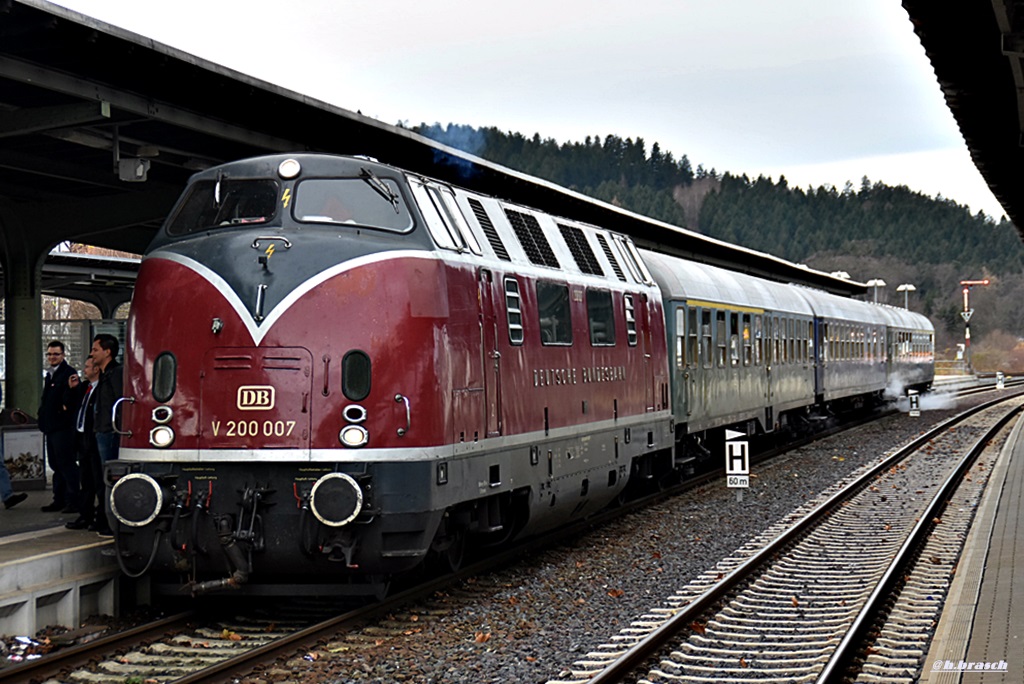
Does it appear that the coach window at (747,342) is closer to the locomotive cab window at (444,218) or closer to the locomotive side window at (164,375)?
the locomotive cab window at (444,218)

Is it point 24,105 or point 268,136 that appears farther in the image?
point 268,136

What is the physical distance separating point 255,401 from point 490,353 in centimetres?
234

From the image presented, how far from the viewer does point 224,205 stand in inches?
380

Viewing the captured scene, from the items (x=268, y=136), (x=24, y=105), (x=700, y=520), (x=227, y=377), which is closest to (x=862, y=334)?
(x=700, y=520)

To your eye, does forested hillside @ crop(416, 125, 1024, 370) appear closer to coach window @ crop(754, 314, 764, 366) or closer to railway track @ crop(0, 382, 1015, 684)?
coach window @ crop(754, 314, 764, 366)

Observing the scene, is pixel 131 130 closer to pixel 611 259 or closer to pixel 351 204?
pixel 611 259

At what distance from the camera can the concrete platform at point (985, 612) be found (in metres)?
7.20

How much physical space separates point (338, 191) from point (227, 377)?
1.77 meters

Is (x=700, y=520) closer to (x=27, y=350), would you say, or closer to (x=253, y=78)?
(x=253, y=78)

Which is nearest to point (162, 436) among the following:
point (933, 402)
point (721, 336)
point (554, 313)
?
point (554, 313)

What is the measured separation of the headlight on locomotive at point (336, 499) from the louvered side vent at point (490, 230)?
3118 millimetres

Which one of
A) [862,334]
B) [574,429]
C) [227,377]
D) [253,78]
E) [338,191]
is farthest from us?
[862,334]

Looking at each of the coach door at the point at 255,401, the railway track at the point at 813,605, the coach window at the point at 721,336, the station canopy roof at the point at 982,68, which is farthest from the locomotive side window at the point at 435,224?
the coach window at the point at 721,336

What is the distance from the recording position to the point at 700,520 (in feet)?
50.1
